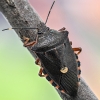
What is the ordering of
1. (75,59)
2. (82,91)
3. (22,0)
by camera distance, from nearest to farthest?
(82,91) < (22,0) < (75,59)

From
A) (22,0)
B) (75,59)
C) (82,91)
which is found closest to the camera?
(82,91)

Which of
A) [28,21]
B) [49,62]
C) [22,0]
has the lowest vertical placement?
[49,62]

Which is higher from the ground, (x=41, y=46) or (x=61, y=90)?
(x=41, y=46)

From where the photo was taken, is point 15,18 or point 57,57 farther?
point 57,57

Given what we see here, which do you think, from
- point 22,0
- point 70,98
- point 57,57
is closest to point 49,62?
point 57,57

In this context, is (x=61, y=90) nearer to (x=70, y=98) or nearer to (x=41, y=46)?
(x=70, y=98)
